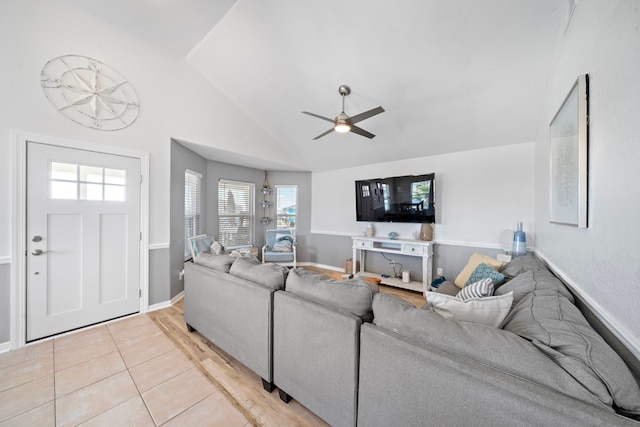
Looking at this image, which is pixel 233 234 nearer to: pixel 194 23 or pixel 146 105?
pixel 146 105

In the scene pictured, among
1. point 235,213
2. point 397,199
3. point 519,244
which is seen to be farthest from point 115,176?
point 519,244

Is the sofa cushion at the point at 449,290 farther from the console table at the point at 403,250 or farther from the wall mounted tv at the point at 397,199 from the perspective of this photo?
the wall mounted tv at the point at 397,199

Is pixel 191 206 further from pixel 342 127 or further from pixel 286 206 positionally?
pixel 342 127

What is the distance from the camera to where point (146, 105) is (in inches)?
114

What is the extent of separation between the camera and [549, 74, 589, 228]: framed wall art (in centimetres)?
122

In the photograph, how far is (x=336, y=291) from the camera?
142 centimetres

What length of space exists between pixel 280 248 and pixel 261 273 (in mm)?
3194

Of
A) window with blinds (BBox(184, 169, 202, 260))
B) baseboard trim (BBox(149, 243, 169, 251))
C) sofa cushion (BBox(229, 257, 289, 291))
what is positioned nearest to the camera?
sofa cushion (BBox(229, 257, 289, 291))

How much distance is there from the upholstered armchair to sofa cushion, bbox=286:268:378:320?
3.22 m

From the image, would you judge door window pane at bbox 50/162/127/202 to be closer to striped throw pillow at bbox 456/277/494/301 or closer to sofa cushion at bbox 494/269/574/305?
striped throw pillow at bbox 456/277/494/301

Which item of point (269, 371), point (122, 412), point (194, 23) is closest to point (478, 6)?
point (194, 23)

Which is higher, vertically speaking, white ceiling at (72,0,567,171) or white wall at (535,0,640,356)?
white ceiling at (72,0,567,171)

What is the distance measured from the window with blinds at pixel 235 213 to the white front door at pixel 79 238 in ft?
6.54

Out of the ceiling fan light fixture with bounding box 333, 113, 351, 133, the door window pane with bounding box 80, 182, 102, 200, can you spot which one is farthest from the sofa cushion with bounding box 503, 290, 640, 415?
the door window pane with bounding box 80, 182, 102, 200
